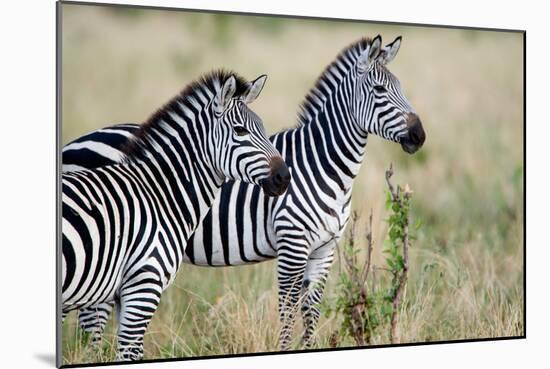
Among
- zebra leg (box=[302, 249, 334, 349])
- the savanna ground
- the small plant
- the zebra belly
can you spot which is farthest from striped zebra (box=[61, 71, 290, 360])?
the small plant

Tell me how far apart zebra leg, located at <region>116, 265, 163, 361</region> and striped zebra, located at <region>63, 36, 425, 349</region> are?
743mm

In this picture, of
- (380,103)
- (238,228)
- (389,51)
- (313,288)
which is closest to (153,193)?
(238,228)

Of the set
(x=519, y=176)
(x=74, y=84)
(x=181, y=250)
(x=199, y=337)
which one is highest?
(x=74, y=84)

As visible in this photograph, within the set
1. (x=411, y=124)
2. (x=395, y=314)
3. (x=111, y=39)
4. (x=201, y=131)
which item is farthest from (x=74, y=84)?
(x=395, y=314)

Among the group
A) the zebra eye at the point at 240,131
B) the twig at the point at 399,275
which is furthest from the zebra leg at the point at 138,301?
the twig at the point at 399,275

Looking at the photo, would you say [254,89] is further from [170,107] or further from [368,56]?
[368,56]

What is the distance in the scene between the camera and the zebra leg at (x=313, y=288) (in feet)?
21.6

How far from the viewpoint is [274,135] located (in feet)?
21.6

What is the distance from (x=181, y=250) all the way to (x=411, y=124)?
6.26 feet

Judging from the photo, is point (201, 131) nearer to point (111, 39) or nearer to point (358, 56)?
point (111, 39)

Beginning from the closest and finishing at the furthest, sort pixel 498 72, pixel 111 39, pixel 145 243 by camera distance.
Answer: pixel 145 243, pixel 111 39, pixel 498 72

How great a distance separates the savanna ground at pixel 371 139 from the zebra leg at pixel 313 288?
0.10 metres

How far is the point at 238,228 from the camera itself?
6.48m

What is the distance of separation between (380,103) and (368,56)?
1.15 ft
